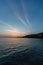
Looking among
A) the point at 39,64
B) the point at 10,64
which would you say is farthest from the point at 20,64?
the point at 39,64

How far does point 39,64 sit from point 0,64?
14.2 ft

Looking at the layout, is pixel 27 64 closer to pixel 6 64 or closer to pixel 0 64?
pixel 6 64

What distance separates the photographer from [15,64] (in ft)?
29.8

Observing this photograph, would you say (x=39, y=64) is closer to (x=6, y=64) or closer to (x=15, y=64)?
(x=15, y=64)

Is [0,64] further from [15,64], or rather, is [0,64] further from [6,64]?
[15,64]

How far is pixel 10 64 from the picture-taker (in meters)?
8.95

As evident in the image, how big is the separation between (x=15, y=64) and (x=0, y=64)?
1627 mm

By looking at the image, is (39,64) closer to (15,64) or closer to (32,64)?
(32,64)

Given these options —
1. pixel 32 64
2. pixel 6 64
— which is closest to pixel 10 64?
Result: pixel 6 64

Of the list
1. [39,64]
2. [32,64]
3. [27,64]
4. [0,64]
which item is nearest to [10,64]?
[0,64]

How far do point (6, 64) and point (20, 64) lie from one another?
5.09 feet

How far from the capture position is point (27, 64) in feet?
29.8

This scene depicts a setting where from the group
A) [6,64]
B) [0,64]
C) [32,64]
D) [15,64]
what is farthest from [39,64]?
[0,64]

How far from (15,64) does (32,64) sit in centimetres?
190
